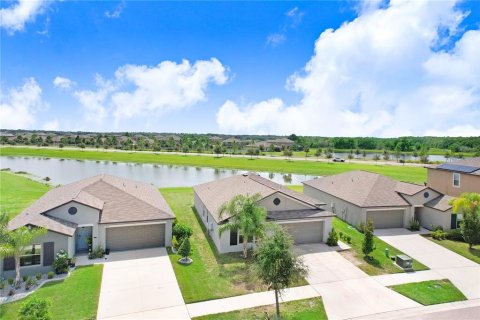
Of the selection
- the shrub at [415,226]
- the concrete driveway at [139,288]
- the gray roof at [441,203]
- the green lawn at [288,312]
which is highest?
the gray roof at [441,203]

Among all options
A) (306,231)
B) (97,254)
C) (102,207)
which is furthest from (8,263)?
(306,231)

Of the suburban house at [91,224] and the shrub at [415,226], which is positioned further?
the shrub at [415,226]

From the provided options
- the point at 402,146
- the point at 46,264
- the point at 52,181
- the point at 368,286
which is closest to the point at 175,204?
the point at 46,264

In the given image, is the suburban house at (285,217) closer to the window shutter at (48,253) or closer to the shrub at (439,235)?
the shrub at (439,235)

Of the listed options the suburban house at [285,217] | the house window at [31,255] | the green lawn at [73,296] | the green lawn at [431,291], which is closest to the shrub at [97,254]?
the green lawn at [73,296]

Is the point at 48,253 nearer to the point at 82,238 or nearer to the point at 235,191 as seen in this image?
the point at 82,238

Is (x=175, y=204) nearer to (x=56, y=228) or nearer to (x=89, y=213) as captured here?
(x=89, y=213)
